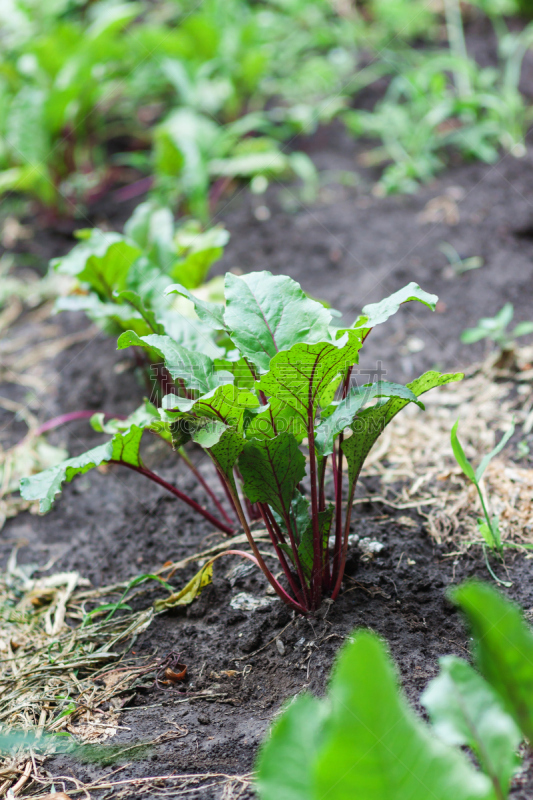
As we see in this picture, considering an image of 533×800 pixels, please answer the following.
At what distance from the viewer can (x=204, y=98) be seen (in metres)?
3.63

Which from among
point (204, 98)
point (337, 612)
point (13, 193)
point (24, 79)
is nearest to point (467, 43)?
point (204, 98)

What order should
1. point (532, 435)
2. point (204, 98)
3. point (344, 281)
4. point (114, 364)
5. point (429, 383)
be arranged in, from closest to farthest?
1. point (429, 383)
2. point (532, 435)
3. point (114, 364)
4. point (344, 281)
5. point (204, 98)

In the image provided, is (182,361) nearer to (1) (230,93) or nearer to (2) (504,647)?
(2) (504,647)

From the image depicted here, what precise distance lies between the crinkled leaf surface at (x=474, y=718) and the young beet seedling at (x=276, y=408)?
0.48 metres

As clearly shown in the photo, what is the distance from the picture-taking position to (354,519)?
5.33ft

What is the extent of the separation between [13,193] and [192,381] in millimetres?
3314

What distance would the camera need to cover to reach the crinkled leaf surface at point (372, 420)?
1.15 metres

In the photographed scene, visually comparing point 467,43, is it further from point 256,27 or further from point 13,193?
point 13,193

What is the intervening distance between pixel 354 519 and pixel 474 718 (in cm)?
90

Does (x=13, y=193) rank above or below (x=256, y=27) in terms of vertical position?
below

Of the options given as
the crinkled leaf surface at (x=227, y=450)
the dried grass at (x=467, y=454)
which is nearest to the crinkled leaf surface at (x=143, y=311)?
the crinkled leaf surface at (x=227, y=450)

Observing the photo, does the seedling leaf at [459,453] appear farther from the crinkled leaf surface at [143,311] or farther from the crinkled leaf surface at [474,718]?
the crinkled leaf surface at [143,311]

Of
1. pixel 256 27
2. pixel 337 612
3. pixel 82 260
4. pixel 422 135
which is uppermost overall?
pixel 256 27

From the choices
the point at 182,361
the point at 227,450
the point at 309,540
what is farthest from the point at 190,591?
the point at 182,361
